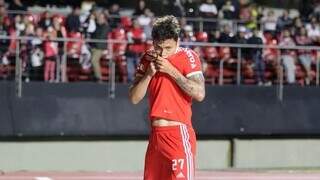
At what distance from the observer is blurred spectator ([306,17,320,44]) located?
20605 millimetres

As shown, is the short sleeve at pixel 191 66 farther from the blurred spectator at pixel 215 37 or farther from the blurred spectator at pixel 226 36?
the blurred spectator at pixel 215 37

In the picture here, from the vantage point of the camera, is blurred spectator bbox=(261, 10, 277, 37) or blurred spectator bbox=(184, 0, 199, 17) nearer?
blurred spectator bbox=(184, 0, 199, 17)

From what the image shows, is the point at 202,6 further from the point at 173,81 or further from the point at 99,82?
the point at 173,81

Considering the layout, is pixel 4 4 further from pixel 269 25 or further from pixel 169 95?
pixel 169 95

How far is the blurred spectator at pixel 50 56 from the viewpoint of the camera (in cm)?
1622

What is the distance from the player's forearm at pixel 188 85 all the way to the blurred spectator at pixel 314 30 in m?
15.4

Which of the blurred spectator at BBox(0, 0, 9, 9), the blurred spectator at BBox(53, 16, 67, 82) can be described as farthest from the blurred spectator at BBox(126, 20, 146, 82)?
the blurred spectator at BBox(0, 0, 9, 9)

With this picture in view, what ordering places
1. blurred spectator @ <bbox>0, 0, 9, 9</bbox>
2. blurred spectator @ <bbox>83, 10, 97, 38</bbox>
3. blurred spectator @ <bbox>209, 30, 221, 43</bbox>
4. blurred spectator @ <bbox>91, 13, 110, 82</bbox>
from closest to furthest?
blurred spectator @ <bbox>91, 13, 110, 82</bbox> → blurred spectator @ <bbox>83, 10, 97, 38</bbox> → blurred spectator @ <bbox>0, 0, 9, 9</bbox> → blurred spectator @ <bbox>209, 30, 221, 43</bbox>

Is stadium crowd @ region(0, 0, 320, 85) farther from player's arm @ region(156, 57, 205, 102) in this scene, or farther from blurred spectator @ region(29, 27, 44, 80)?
player's arm @ region(156, 57, 205, 102)

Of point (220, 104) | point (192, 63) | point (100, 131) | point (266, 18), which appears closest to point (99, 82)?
point (100, 131)

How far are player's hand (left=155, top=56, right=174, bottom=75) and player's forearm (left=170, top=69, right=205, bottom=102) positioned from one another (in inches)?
1.3

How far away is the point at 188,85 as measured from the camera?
5.61m

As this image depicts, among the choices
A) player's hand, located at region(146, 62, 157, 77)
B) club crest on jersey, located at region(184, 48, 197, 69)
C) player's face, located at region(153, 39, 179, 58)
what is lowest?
player's hand, located at region(146, 62, 157, 77)

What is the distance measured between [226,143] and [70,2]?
285 inches
